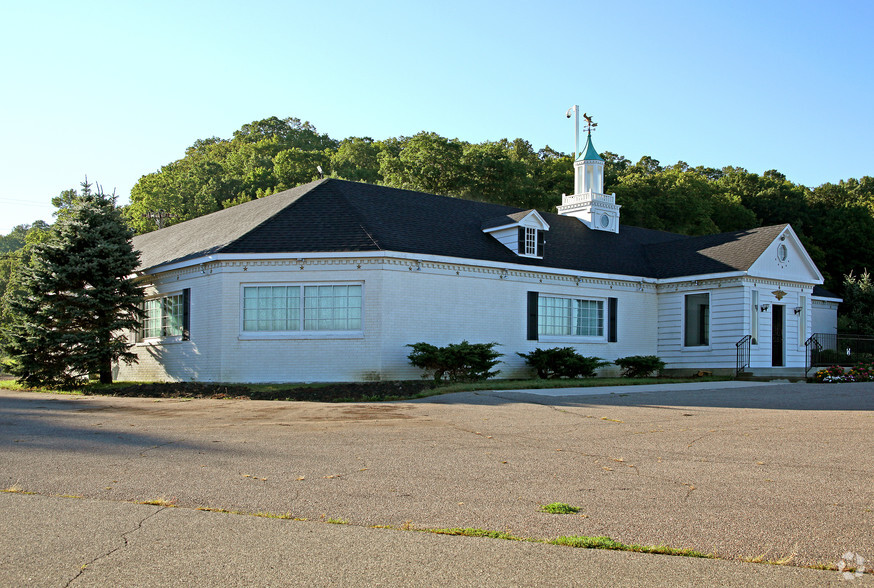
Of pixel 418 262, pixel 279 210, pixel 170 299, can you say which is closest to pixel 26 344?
A: pixel 170 299

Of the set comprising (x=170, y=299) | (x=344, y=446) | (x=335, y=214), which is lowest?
(x=344, y=446)

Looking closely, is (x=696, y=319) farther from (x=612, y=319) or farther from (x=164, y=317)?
(x=164, y=317)

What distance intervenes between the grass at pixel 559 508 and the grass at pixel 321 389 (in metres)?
10.8

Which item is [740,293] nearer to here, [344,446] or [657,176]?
[344,446]

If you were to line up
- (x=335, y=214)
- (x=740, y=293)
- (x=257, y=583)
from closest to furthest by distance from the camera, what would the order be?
(x=257, y=583) < (x=335, y=214) < (x=740, y=293)

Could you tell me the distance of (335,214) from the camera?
23000 millimetres

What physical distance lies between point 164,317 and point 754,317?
19289 mm

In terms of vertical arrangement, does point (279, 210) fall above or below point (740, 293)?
above

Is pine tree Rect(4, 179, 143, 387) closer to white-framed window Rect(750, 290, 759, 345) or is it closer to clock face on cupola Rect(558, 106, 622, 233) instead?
clock face on cupola Rect(558, 106, 622, 233)

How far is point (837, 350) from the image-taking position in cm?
3158

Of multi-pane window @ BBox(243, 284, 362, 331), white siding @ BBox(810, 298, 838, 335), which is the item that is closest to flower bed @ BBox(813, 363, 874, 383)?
white siding @ BBox(810, 298, 838, 335)

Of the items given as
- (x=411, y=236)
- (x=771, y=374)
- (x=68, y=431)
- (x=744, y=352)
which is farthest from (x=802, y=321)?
(x=68, y=431)

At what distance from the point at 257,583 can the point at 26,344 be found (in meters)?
19.3

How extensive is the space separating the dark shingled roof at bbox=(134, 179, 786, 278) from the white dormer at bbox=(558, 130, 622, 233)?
2.12ft
